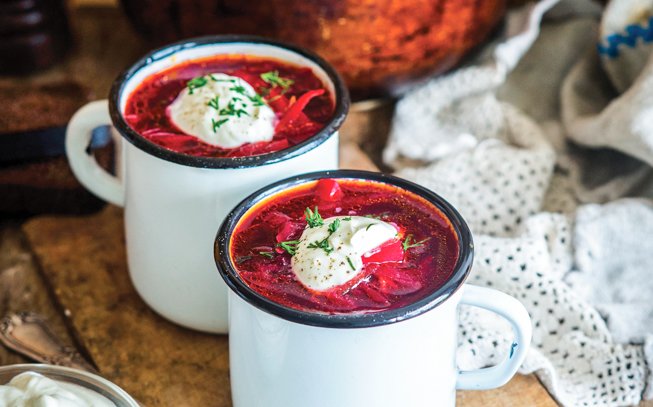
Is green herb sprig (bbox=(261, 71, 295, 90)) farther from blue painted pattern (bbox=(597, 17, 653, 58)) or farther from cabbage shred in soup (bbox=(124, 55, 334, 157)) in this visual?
blue painted pattern (bbox=(597, 17, 653, 58))

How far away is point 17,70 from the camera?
5.69 feet

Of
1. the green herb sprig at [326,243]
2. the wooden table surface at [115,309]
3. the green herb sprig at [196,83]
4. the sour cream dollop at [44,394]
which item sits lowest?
the wooden table surface at [115,309]

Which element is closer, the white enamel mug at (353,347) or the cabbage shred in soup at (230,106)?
the white enamel mug at (353,347)

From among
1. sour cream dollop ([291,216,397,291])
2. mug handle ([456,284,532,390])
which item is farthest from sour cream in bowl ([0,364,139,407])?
mug handle ([456,284,532,390])

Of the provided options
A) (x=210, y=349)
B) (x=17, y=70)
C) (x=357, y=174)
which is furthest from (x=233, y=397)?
(x=17, y=70)

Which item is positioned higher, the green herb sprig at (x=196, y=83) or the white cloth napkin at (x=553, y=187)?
the green herb sprig at (x=196, y=83)

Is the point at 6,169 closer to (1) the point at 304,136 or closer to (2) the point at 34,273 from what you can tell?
(2) the point at 34,273

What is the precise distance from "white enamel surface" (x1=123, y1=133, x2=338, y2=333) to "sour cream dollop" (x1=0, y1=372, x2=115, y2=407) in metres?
0.21

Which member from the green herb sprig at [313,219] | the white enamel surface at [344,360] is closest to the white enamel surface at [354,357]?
the white enamel surface at [344,360]

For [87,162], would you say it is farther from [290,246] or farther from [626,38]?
[626,38]

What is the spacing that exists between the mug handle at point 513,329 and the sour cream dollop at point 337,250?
10 centimetres

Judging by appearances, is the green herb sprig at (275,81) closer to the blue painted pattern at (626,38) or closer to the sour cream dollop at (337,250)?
the sour cream dollop at (337,250)

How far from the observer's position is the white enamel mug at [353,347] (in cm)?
90

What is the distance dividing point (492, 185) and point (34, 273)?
676 millimetres
